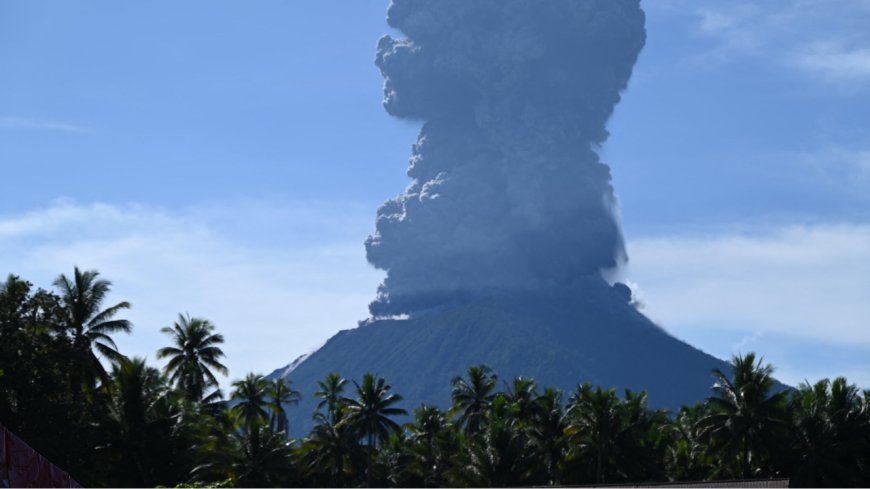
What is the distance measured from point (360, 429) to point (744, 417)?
29108 millimetres

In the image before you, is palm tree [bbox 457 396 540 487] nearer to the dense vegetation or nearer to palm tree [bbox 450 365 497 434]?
the dense vegetation

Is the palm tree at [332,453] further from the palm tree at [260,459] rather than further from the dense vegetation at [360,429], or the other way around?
the palm tree at [260,459]

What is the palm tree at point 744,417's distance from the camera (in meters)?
Result: 72.0

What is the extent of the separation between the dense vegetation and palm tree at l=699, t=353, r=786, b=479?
87 millimetres

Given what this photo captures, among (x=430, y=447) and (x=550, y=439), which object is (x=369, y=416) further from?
(x=550, y=439)

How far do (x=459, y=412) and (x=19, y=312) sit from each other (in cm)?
4173

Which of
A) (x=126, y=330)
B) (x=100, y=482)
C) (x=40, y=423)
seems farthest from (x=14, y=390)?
(x=126, y=330)

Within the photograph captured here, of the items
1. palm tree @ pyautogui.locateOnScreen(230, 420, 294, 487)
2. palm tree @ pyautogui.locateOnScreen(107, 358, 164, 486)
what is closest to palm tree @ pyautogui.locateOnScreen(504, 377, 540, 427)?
palm tree @ pyautogui.locateOnScreen(230, 420, 294, 487)

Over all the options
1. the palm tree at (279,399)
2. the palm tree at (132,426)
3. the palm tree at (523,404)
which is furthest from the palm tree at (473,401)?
the palm tree at (132,426)

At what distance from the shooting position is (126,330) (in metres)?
69.1

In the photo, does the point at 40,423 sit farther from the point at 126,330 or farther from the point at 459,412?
the point at 459,412

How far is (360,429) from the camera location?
8769 cm

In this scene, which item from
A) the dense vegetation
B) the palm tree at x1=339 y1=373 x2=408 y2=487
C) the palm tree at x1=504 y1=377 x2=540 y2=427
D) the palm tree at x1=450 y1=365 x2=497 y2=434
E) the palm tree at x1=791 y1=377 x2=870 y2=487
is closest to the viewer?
the dense vegetation

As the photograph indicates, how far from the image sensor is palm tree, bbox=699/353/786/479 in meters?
72.0
